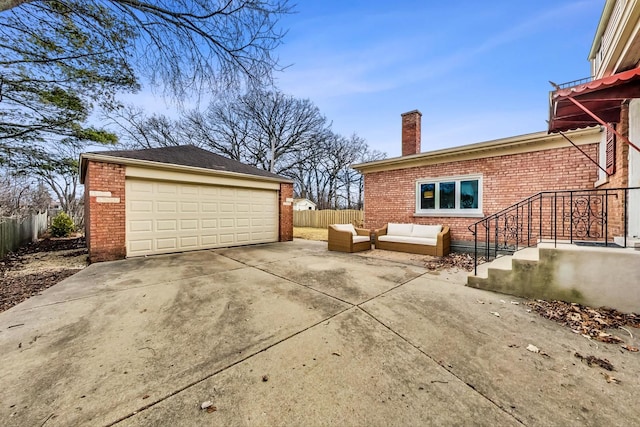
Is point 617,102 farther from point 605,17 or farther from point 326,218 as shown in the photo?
point 326,218

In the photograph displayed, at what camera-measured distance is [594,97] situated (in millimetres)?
2885

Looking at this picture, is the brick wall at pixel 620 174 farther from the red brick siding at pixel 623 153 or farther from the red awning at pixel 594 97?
the red awning at pixel 594 97

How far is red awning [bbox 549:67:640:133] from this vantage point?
8.07 ft

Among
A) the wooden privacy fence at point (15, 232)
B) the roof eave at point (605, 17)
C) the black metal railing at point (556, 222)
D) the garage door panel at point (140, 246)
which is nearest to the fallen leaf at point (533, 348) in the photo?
the black metal railing at point (556, 222)

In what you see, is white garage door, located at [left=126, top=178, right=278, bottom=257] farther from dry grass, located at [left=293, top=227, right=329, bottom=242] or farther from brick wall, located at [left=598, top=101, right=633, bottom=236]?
brick wall, located at [left=598, top=101, right=633, bottom=236]

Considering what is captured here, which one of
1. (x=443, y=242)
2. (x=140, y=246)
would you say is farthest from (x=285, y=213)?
(x=443, y=242)

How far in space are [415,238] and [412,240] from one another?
21 centimetres

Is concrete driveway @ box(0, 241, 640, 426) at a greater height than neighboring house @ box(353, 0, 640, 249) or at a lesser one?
lesser

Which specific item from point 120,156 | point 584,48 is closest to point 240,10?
point 120,156

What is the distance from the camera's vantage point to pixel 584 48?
6367 mm

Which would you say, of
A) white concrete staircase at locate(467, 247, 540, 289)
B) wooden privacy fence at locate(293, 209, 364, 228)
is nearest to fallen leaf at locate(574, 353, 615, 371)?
white concrete staircase at locate(467, 247, 540, 289)

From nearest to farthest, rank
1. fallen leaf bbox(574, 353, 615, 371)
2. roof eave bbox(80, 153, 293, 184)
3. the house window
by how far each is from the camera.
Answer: fallen leaf bbox(574, 353, 615, 371)
roof eave bbox(80, 153, 293, 184)
the house window

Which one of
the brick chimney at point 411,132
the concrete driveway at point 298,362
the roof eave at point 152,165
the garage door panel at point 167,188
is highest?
the brick chimney at point 411,132

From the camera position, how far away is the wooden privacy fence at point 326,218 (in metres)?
16.3
